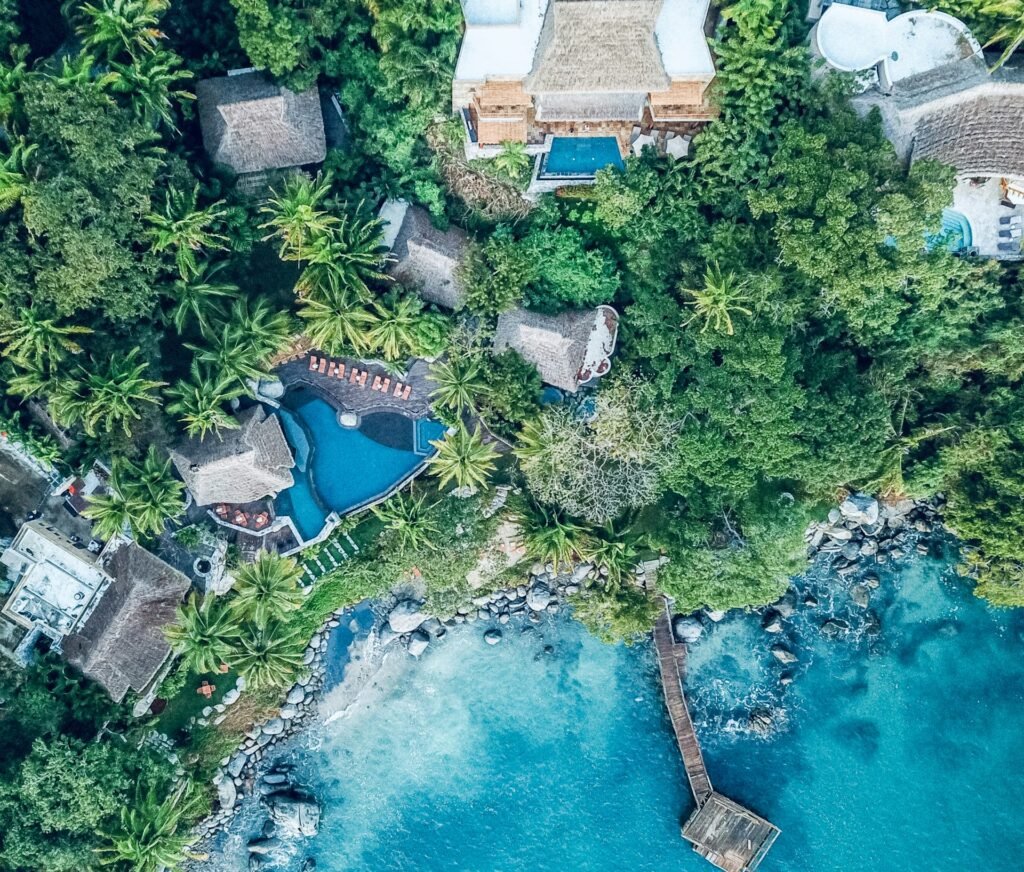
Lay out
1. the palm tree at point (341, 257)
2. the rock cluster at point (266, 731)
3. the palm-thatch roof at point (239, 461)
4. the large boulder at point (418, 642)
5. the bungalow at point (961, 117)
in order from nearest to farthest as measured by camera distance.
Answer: the bungalow at point (961, 117), the palm tree at point (341, 257), the palm-thatch roof at point (239, 461), the rock cluster at point (266, 731), the large boulder at point (418, 642)

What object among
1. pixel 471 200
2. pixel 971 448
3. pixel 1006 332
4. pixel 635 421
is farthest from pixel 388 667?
pixel 1006 332

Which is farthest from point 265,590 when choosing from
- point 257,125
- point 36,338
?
point 257,125

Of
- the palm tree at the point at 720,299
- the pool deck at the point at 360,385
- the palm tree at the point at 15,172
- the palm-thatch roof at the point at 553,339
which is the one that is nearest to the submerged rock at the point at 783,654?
the palm-thatch roof at the point at 553,339

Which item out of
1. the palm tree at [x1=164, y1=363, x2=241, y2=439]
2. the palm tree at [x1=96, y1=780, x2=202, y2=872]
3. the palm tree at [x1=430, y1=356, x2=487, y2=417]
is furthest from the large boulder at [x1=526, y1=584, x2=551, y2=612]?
the palm tree at [x1=96, y1=780, x2=202, y2=872]

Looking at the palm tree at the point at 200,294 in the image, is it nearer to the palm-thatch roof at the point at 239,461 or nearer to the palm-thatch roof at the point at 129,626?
the palm-thatch roof at the point at 239,461

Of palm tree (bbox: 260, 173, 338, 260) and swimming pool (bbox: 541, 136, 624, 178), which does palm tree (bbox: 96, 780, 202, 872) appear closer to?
palm tree (bbox: 260, 173, 338, 260)

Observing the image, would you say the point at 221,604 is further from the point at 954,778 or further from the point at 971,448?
the point at 954,778

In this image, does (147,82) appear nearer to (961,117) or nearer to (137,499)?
(137,499)
